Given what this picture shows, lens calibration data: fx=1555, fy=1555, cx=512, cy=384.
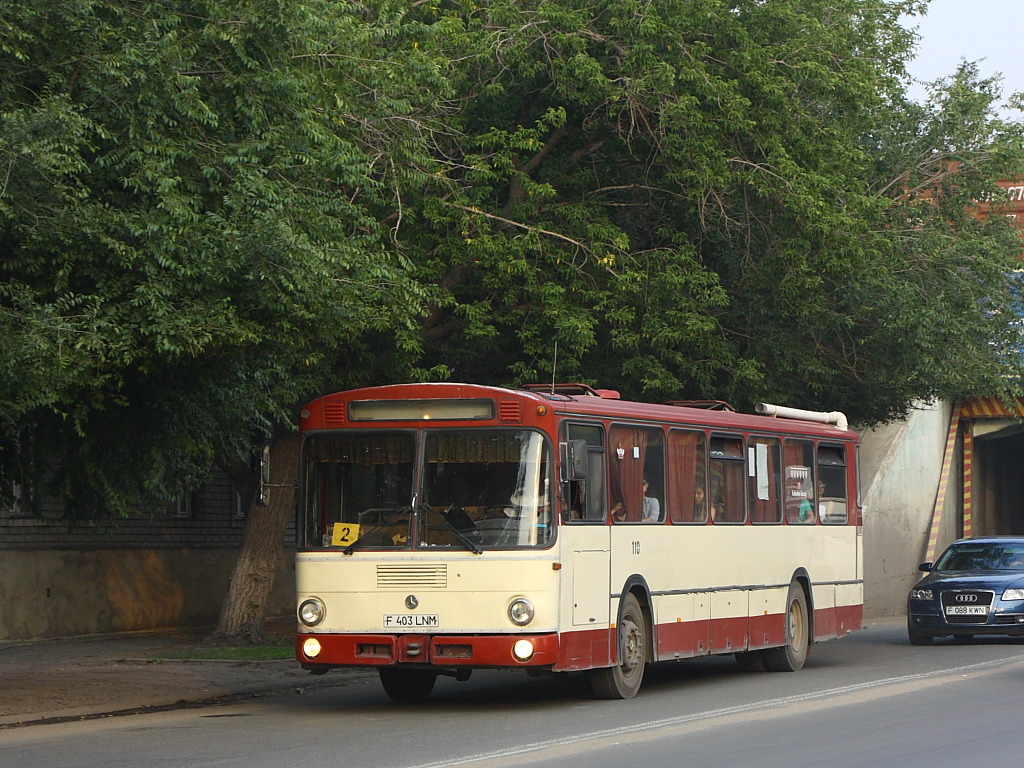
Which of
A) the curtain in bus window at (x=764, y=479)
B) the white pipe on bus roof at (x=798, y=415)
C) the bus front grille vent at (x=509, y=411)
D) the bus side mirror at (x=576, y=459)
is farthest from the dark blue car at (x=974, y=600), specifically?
the bus front grille vent at (x=509, y=411)

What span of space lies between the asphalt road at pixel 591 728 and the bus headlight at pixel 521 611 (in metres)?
0.80

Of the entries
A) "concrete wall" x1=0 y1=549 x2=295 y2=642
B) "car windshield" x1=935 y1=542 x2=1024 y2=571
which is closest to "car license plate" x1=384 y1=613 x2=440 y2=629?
"concrete wall" x1=0 y1=549 x2=295 y2=642

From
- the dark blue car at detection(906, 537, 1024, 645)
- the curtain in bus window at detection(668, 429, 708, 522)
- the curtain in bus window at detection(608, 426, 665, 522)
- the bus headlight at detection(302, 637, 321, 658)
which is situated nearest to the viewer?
the bus headlight at detection(302, 637, 321, 658)

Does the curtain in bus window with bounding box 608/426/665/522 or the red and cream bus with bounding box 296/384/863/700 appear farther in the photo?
the curtain in bus window with bounding box 608/426/665/522

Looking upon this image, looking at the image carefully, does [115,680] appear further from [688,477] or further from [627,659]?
[688,477]

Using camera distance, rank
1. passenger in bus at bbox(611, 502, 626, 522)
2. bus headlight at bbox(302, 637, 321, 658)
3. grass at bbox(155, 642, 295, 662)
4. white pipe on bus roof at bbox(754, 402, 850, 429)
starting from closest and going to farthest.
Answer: bus headlight at bbox(302, 637, 321, 658), passenger in bus at bbox(611, 502, 626, 522), white pipe on bus roof at bbox(754, 402, 850, 429), grass at bbox(155, 642, 295, 662)

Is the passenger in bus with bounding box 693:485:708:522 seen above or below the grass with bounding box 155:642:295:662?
above

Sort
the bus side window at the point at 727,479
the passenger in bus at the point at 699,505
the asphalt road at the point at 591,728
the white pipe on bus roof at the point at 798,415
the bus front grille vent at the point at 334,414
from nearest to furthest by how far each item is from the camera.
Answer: the asphalt road at the point at 591,728
the bus front grille vent at the point at 334,414
the passenger in bus at the point at 699,505
the bus side window at the point at 727,479
the white pipe on bus roof at the point at 798,415

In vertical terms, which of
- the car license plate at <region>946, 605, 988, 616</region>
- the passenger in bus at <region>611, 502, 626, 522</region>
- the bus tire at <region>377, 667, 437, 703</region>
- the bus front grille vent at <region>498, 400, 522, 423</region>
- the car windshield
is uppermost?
the bus front grille vent at <region>498, 400, 522, 423</region>

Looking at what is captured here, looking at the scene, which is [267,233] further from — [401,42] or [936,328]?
[936,328]

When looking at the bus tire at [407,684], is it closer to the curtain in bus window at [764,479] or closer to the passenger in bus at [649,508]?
the passenger in bus at [649,508]

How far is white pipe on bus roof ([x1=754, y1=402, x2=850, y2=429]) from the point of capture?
18.0m

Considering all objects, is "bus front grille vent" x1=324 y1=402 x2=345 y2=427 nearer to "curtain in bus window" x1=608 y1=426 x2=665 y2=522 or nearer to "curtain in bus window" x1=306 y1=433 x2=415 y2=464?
"curtain in bus window" x1=306 y1=433 x2=415 y2=464

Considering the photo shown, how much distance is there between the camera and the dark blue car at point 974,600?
21203mm
